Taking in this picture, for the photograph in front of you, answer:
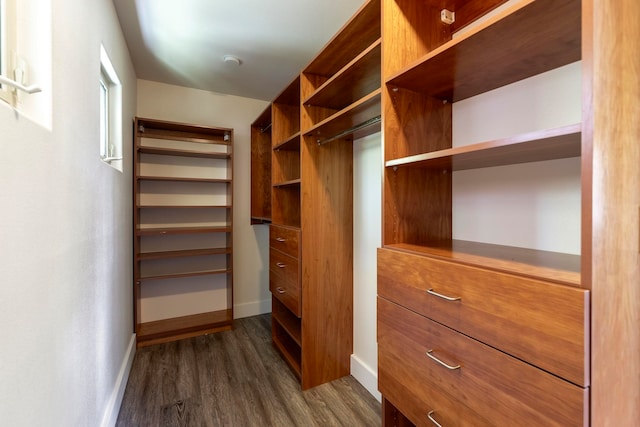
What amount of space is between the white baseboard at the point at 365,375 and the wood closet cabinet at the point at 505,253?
0.66 meters

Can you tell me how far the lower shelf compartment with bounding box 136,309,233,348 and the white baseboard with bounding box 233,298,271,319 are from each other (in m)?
0.21

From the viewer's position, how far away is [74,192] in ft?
3.64

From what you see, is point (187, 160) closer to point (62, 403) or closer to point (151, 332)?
point (151, 332)

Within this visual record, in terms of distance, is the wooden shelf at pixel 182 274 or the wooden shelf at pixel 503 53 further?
the wooden shelf at pixel 182 274

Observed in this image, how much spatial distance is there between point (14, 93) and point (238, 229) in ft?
8.16

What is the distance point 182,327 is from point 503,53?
306cm

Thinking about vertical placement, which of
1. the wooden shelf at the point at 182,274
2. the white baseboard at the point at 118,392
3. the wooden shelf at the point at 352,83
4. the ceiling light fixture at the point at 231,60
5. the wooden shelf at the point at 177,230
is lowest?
the white baseboard at the point at 118,392

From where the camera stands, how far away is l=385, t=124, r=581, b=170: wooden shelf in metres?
0.67

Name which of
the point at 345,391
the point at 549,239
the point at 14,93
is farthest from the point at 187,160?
the point at 549,239

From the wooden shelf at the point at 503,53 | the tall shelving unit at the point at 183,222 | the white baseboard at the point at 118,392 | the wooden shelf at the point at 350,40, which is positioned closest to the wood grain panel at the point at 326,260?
the wooden shelf at the point at 350,40

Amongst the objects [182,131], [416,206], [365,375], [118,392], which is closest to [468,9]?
[416,206]

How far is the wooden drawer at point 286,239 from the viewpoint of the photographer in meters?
1.97

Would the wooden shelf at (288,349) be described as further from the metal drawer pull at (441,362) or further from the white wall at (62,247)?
the metal drawer pull at (441,362)

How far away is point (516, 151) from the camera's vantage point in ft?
2.73
